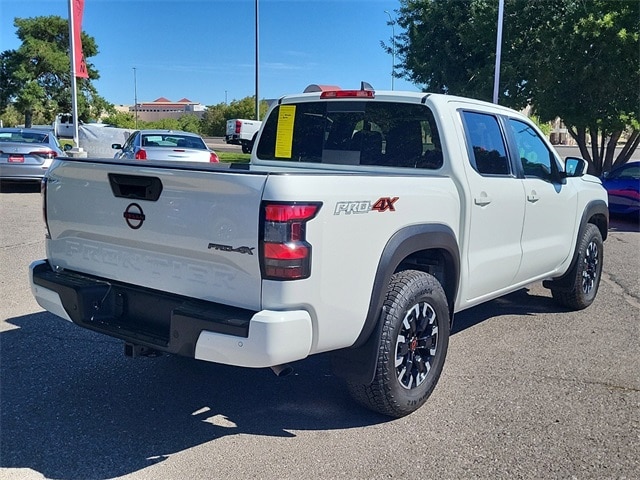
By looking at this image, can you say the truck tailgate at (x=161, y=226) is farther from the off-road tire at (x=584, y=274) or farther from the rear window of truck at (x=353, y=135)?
the off-road tire at (x=584, y=274)

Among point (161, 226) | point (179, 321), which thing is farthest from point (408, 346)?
point (161, 226)

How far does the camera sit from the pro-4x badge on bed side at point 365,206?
123 inches

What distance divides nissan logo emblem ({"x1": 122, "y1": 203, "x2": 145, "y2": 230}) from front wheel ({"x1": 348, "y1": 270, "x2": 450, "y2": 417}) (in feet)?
4.65

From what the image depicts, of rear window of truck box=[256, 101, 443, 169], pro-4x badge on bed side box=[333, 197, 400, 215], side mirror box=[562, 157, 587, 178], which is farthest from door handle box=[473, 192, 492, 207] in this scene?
side mirror box=[562, 157, 587, 178]

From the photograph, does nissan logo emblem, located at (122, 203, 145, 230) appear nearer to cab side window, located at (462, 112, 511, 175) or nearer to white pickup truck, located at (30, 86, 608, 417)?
white pickup truck, located at (30, 86, 608, 417)

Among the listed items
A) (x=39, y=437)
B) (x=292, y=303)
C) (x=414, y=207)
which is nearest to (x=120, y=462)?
(x=39, y=437)

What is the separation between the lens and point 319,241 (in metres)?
3.04

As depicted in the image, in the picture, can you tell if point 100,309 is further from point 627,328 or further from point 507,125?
point 627,328

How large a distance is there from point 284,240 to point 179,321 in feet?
2.25

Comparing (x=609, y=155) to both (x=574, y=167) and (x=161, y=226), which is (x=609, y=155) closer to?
(x=574, y=167)

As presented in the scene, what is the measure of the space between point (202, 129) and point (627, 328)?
6769cm

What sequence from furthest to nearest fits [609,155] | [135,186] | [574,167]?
1. [609,155]
2. [574,167]
3. [135,186]

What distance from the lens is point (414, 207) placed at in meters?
3.65

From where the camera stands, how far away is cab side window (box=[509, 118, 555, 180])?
514cm
